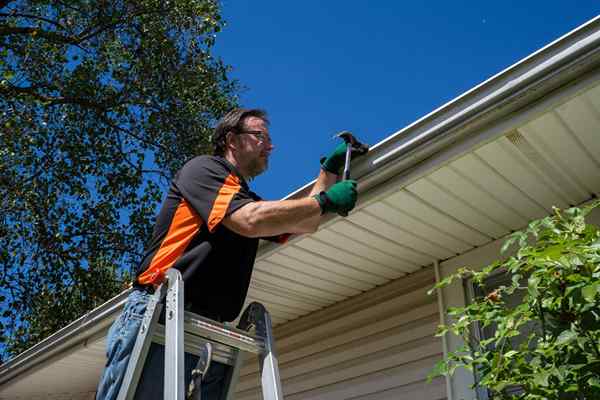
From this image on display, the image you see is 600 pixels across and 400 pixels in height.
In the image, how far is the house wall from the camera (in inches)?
174

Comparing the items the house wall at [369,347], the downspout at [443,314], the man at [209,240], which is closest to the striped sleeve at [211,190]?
the man at [209,240]

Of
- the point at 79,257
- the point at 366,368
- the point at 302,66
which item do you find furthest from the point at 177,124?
the point at 366,368

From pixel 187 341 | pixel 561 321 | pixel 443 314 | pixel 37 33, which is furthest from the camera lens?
pixel 37 33

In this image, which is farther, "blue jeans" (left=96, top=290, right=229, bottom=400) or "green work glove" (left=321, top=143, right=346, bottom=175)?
"green work glove" (left=321, top=143, right=346, bottom=175)

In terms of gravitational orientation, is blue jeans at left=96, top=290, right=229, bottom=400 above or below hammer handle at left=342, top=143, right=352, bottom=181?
below

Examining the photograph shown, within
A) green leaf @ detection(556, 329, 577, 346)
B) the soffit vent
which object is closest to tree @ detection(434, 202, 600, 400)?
green leaf @ detection(556, 329, 577, 346)

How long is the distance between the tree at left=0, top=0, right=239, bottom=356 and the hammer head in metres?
9.50

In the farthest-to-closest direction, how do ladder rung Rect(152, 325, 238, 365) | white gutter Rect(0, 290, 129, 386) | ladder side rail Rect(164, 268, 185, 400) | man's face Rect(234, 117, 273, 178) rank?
white gutter Rect(0, 290, 129, 386)
man's face Rect(234, 117, 273, 178)
ladder rung Rect(152, 325, 238, 365)
ladder side rail Rect(164, 268, 185, 400)

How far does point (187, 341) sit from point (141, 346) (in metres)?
0.20

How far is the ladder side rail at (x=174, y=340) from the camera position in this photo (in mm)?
1984

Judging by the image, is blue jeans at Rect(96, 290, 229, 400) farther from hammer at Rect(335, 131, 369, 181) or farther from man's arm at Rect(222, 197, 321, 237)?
hammer at Rect(335, 131, 369, 181)

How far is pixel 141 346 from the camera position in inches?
84.8

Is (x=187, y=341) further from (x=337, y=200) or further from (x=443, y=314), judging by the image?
(x=443, y=314)

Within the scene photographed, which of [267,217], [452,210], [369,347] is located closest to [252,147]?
[267,217]
